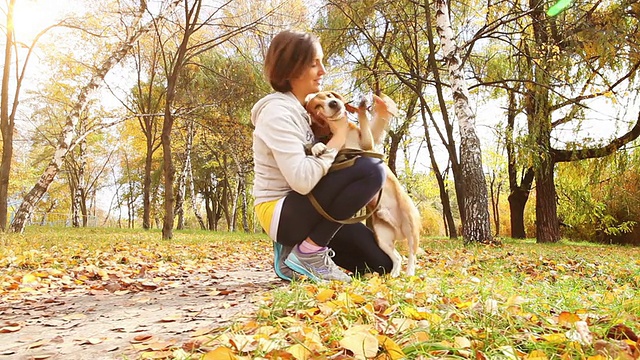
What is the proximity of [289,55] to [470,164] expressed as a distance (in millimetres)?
6340

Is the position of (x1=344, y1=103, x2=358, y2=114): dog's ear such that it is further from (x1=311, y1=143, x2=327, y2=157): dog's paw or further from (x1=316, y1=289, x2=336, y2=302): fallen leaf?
(x1=316, y1=289, x2=336, y2=302): fallen leaf

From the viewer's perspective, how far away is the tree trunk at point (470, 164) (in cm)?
839

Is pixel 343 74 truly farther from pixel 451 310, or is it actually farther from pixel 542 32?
pixel 451 310

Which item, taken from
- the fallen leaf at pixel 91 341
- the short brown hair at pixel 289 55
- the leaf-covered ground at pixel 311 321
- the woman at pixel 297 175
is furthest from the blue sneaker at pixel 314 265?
the fallen leaf at pixel 91 341

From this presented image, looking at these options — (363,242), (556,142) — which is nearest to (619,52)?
(556,142)

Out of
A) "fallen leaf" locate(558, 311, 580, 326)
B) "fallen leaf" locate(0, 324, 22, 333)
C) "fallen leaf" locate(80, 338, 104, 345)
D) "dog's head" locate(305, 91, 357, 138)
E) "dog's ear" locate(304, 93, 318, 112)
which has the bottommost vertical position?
"fallen leaf" locate(0, 324, 22, 333)

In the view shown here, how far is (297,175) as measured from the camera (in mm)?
2670

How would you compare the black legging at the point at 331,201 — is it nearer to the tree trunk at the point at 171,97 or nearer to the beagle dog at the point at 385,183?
the beagle dog at the point at 385,183

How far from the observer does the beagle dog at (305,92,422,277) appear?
3.00 metres

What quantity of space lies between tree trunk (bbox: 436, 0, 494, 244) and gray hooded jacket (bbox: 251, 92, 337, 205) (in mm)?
6160

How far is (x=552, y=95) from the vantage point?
1144cm

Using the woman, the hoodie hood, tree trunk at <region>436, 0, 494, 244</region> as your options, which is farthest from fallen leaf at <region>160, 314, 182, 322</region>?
tree trunk at <region>436, 0, 494, 244</region>

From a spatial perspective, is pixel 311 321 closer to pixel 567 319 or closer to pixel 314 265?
pixel 567 319

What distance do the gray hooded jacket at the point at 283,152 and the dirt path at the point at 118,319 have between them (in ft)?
2.30
